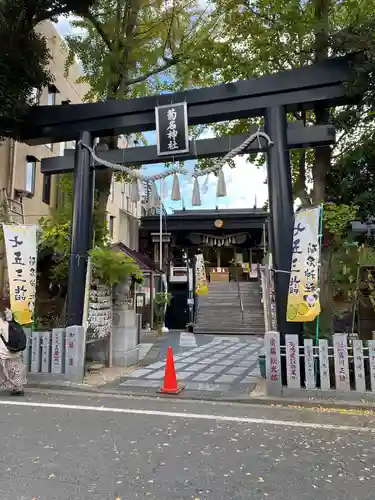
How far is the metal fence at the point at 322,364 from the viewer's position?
23.7ft

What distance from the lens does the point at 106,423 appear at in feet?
19.0

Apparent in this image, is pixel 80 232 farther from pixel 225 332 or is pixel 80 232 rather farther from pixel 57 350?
pixel 225 332

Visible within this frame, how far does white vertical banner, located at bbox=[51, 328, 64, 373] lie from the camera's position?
8818mm

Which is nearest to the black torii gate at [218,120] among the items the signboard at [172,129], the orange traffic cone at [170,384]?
the signboard at [172,129]

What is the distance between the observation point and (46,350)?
892 cm

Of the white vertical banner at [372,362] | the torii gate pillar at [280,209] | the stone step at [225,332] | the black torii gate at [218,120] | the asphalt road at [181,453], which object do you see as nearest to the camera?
the asphalt road at [181,453]

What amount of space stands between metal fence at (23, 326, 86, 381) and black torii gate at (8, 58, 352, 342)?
55cm

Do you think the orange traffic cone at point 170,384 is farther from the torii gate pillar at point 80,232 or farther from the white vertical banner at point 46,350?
the white vertical banner at point 46,350

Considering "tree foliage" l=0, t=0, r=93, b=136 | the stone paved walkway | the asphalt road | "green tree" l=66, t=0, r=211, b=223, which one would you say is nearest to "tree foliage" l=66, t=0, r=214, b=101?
"green tree" l=66, t=0, r=211, b=223

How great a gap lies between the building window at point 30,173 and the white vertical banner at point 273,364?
11.4 meters

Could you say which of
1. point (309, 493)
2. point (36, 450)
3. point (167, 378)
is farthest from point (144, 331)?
point (309, 493)

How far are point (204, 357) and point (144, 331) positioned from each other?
7143 millimetres

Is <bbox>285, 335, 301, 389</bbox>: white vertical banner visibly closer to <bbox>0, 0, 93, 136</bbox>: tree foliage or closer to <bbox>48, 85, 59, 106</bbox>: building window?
<bbox>0, 0, 93, 136</bbox>: tree foliage

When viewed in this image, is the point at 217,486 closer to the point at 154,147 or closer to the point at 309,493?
the point at 309,493
